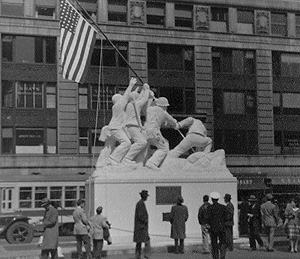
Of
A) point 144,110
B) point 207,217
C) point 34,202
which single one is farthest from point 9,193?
point 207,217

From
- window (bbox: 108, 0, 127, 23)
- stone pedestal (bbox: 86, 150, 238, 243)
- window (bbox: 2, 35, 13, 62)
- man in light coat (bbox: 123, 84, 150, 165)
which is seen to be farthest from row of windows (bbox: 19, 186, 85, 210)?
window (bbox: 108, 0, 127, 23)

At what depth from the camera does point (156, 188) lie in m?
18.7

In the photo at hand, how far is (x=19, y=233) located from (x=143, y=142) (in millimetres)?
8148

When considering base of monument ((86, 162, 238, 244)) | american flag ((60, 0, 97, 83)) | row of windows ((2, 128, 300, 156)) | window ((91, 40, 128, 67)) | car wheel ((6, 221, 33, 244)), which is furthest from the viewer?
window ((91, 40, 128, 67))

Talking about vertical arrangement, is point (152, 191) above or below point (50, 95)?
below

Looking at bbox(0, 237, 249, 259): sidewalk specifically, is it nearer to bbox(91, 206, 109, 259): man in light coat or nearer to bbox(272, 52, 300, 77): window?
bbox(91, 206, 109, 259): man in light coat

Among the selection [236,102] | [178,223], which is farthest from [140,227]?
[236,102]

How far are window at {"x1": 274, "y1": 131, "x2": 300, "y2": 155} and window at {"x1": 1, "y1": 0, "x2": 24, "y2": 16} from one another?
20617mm

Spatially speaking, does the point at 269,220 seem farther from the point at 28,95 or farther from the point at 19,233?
the point at 28,95

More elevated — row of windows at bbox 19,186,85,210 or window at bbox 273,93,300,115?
window at bbox 273,93,300,115

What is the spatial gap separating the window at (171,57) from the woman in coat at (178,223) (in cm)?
2637

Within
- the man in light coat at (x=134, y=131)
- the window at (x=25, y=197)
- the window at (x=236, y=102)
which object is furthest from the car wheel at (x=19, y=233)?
the window at (x=236, y=102)

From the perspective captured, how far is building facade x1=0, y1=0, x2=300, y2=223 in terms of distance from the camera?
1547 inches

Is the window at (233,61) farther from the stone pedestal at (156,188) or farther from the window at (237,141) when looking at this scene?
the stone pedestal at (156,188)
